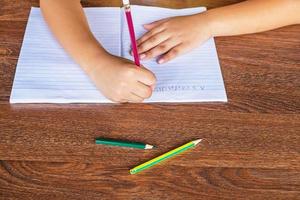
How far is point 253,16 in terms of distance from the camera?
2.66 feet

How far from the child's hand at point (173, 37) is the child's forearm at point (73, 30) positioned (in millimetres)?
99

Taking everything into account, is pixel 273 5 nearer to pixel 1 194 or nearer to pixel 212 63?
pixel 212 63

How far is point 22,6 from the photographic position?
33.4 inches

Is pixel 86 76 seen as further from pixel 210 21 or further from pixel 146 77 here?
pixel 210 21

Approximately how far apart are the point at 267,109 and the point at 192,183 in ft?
0.67

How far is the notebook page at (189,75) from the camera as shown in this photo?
66cm

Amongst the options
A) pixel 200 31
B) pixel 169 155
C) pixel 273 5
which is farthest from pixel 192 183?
pixel 273 5

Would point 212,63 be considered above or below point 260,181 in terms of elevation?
above

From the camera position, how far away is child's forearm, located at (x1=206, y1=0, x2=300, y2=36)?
2.61 feet

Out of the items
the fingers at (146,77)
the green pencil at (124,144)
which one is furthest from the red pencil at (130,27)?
the green pencil at (124,144)

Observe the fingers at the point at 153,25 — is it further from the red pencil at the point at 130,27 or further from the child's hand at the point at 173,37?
the red pencil at the point at 130,27

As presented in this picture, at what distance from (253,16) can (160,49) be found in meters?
0.22

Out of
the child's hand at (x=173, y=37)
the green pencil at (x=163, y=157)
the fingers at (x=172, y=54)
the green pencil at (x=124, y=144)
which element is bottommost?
the green pencil at (x=163, y=157)

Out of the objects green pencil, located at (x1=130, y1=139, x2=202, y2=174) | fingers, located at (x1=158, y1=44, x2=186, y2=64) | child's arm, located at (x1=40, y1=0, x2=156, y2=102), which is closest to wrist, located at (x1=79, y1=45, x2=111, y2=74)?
child's arm, located at (x1=40, y1=0, x2=156, y2=102)
